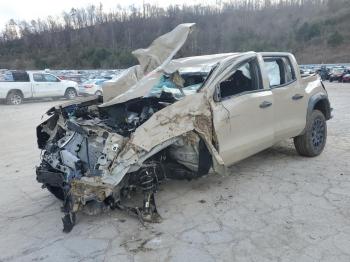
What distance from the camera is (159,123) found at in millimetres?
4000

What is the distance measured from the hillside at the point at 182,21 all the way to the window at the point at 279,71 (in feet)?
171

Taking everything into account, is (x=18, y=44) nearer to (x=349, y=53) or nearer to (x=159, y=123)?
(x=349, y=53)

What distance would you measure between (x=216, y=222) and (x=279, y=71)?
2.79m

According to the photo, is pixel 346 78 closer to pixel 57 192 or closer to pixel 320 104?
pixel 320 104

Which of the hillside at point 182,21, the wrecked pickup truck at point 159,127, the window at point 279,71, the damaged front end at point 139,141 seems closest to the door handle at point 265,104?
the wrecked pickup truck at point 159,127

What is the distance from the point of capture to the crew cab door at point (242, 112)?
445 cm

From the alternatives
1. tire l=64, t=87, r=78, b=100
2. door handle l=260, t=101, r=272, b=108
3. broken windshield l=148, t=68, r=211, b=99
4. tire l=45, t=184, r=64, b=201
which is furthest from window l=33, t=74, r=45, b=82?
door handle l=260, t=101, r=272, b=108

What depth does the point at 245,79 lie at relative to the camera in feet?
16.8

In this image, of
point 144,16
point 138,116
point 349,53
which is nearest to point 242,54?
point 138,116

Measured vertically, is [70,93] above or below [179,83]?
below

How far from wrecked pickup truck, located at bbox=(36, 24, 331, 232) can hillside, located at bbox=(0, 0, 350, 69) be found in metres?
53.0

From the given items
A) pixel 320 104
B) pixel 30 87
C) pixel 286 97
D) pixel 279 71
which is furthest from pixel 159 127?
pixel 30 87

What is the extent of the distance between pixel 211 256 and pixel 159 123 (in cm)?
146

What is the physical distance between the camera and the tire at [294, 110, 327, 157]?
237 inches
